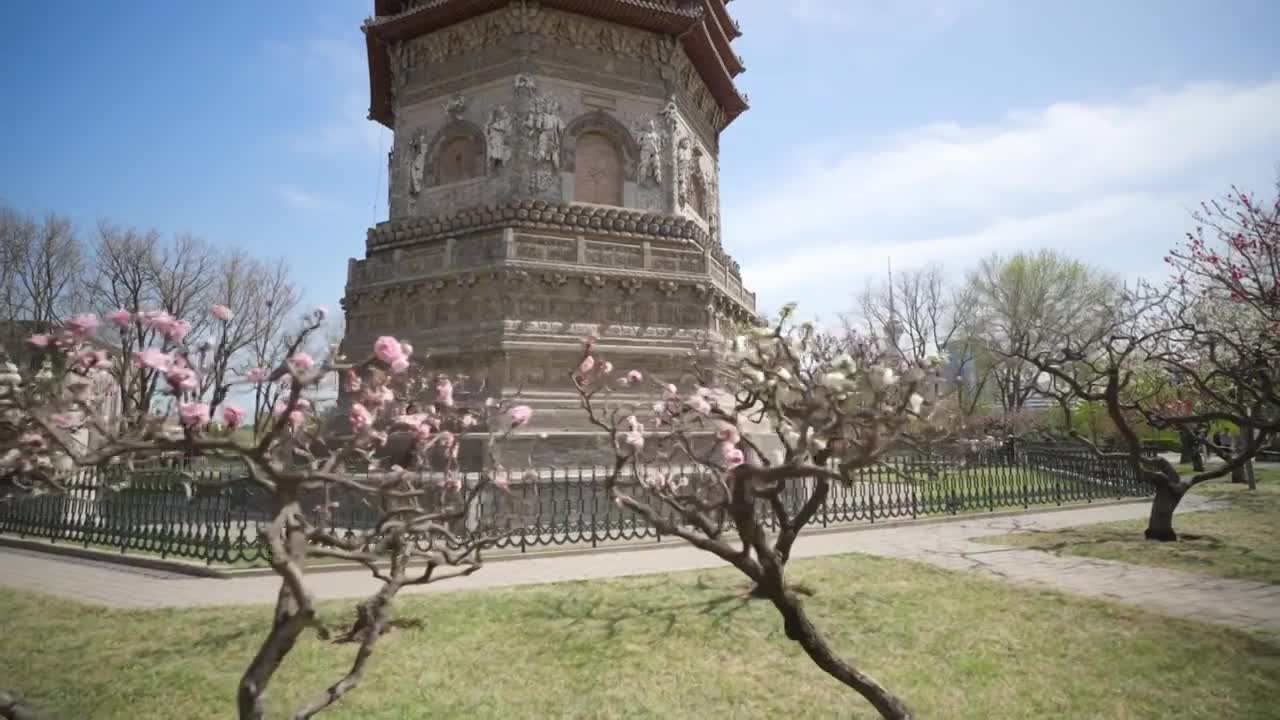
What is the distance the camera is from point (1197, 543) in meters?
10.5

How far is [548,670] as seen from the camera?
5.28 meters

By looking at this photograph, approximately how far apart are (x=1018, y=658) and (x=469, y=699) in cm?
452

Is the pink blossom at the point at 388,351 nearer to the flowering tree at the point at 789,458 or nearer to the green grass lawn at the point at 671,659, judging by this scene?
the flowering tree at the point at 789,458

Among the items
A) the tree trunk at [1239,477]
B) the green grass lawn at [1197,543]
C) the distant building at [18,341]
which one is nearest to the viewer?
the green grass lawn at [1197,543]

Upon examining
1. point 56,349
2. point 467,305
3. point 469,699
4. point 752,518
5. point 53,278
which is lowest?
point 469,699

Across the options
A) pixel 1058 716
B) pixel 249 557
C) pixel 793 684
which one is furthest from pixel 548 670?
pixel 249 557

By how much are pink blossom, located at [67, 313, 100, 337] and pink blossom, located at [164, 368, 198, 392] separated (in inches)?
29.9

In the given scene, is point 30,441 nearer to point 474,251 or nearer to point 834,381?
point 834,381

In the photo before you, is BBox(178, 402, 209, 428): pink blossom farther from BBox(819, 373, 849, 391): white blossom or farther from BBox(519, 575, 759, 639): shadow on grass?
Result: BBox(519, 575, 759, 639): shadow on grass

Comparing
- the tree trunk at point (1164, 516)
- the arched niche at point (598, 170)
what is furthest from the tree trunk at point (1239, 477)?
the arched niche at point (598, 170)

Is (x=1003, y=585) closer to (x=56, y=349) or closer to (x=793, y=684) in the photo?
(x=793, y=684)

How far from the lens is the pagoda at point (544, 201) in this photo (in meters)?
16.2

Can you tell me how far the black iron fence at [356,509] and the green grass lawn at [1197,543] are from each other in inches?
93.1

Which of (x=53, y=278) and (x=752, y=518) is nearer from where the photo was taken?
(x=752, y=518)
